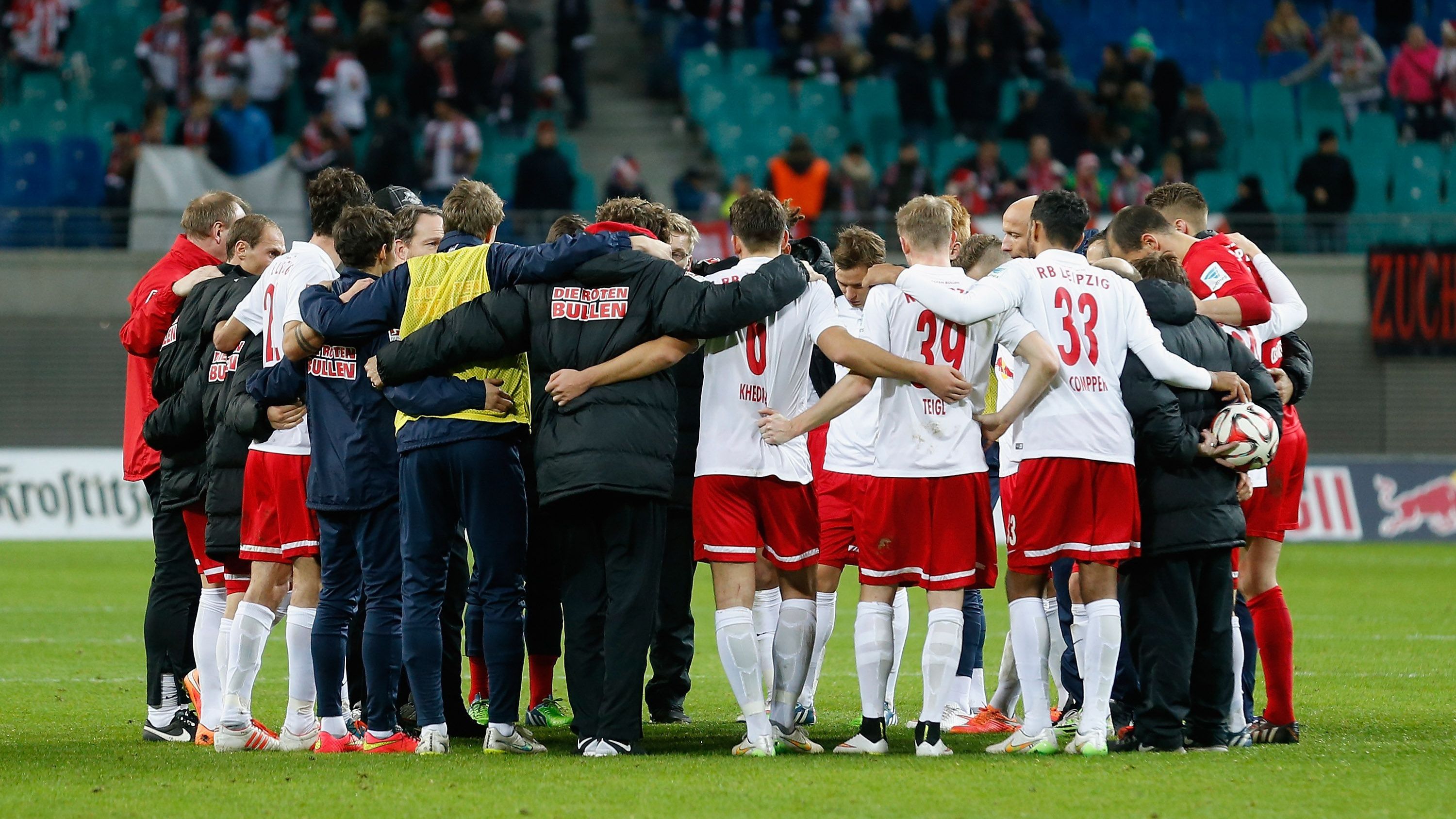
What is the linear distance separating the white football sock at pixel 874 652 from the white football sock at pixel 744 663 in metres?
0.40

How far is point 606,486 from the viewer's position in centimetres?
623

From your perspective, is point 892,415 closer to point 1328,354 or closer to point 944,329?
point 944,329

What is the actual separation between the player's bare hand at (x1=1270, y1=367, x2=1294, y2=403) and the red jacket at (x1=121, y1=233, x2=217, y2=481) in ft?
16.4

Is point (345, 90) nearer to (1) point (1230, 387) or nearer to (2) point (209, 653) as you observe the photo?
(2) point (209, 653)

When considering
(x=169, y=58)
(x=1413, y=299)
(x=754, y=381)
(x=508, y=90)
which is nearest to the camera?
(x=754, y=381)

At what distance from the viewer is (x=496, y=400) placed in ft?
20.8

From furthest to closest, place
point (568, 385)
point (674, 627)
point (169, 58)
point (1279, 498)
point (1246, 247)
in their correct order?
point (169, 58) < point (674, 627) < point (1246, 247) < point (1279, 498) < point (568, 385)

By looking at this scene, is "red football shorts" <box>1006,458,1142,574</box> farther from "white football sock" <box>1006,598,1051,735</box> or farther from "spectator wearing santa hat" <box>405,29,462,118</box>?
"spectator wearing santa hat" <box>405,29,462,118</box>

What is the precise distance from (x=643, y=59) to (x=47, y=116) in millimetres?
8113

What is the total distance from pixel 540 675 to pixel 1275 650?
329 cm

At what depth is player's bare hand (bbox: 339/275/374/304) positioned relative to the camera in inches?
257

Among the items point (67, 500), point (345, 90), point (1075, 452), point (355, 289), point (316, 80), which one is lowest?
point (67, 500)

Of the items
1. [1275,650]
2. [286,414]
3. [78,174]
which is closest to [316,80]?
[78,174]

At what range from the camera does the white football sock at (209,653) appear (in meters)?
7.02
